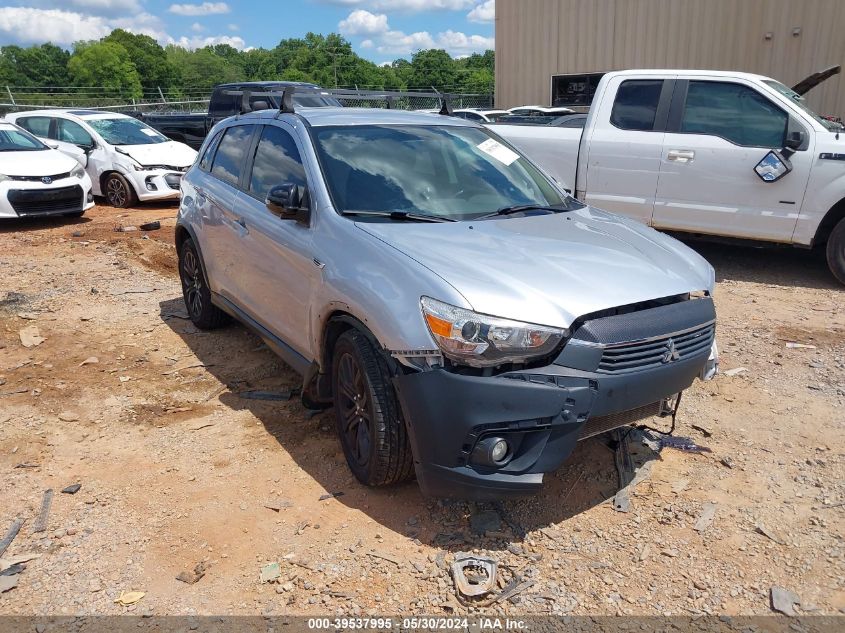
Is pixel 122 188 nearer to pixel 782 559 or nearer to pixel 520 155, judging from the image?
pixel 520 155

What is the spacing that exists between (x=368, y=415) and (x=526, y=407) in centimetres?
83

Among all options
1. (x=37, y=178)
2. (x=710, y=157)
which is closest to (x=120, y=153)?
(x=37, y=178)

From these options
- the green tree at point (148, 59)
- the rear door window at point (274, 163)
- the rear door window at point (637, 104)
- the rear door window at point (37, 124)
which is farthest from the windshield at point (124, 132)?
the green tree at point (148, 59)

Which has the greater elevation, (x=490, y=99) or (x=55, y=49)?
(x=55, y=49)

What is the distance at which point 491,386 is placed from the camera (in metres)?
2.80

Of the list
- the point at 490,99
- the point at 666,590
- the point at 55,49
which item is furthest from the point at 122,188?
the point at 55,49

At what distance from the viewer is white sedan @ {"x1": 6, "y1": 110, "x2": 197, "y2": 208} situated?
12023 millimetres

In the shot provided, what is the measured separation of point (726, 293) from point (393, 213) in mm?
4368

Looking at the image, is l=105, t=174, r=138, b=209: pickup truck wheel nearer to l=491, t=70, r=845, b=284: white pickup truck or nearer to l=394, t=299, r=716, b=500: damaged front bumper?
l=491, t=70, r=845, b=284: white pickup truck

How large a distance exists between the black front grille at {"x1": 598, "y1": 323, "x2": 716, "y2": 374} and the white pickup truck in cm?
422

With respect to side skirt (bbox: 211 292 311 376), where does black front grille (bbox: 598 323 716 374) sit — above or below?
above

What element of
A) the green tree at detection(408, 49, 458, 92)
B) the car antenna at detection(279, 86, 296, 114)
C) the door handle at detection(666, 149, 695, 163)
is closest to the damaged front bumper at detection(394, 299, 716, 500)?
the car antenna at detection(279, 86, 296, 114)

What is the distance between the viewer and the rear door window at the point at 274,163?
4.13 metres

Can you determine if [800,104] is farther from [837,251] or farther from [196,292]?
[196,292]
